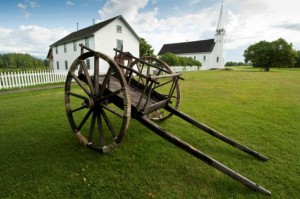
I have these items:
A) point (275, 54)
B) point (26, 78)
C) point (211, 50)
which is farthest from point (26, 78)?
point (211, 50)

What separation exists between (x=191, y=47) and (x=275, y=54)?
22434 mm

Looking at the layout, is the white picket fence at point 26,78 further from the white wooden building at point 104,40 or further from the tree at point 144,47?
the tree at point 144,47

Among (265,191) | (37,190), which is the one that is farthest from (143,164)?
(265,191)

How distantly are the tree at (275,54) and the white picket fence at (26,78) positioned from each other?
41494 millimetres

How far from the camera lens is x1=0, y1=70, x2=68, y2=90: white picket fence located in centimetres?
1087

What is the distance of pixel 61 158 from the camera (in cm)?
314

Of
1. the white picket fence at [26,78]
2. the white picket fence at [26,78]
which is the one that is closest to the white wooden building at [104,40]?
the white picket fence at [26,78]

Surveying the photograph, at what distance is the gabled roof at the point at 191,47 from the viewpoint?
51303mm

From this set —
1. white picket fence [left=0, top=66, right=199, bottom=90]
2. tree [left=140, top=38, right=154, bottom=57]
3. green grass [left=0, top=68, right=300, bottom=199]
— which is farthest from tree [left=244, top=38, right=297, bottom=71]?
green grass [left=0, top=68, right=300, bottom=199]

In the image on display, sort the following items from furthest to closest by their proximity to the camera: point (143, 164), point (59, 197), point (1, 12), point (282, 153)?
point (1, 12) → point (282, 153) → point (143, 164) → point (59, 197)

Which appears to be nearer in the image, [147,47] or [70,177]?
[70,177]

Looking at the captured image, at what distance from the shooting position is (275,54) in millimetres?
39188

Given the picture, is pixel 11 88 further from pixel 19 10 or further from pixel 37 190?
pixel 37 190

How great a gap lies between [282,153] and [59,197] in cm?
373
